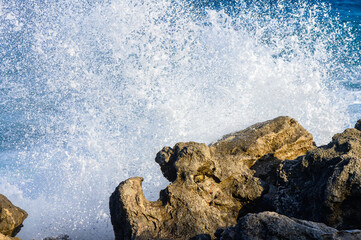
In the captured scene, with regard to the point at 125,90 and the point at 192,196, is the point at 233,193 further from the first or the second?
the point at 125,90

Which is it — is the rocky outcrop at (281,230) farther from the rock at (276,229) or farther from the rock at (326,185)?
the rock at (326,185)

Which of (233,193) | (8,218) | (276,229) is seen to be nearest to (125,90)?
(8,218)

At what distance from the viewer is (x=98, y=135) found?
527 cm

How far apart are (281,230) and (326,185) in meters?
0.80

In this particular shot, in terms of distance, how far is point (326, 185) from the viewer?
2420 mm

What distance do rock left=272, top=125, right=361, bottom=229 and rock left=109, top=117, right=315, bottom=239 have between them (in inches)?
11.6

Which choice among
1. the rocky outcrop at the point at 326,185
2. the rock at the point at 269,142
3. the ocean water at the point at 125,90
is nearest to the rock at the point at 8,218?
the ocean water at the point at 125,90

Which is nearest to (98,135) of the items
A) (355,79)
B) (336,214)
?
(336,214)

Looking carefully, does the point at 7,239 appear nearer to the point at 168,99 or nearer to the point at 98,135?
the point at 98,135

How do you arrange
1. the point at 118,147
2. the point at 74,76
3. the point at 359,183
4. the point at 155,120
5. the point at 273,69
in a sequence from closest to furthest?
the point at 359,183
the point at 118,147
the point at 155,120
the point at 273,69
the point at 74,76

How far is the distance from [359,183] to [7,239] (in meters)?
2.29

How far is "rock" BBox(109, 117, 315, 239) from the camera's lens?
272cm

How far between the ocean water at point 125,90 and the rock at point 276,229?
91.9 inches

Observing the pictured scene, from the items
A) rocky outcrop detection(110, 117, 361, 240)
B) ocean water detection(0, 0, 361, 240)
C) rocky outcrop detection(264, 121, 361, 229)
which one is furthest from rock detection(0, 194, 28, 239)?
rocky outcrop detection(264, 121, 361, 229)
